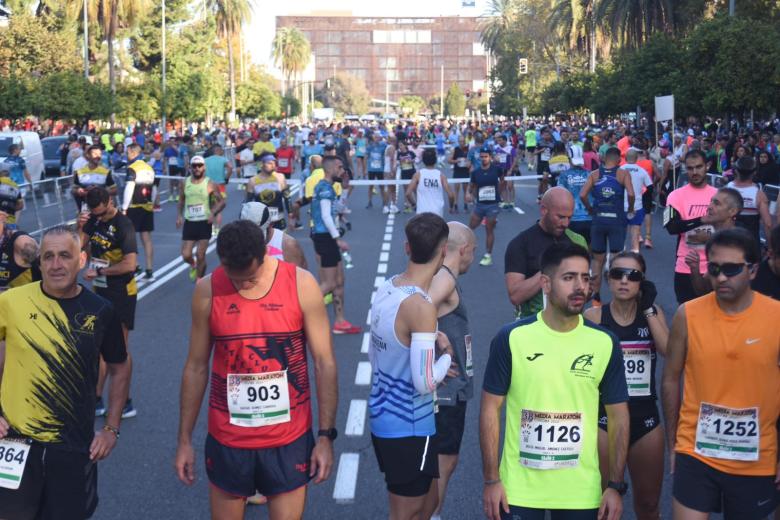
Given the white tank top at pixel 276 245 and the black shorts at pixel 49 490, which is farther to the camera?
the white tank top at pixel 276 245

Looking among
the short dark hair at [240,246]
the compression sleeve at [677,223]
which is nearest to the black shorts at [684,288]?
the compression sleeve at [677,223]

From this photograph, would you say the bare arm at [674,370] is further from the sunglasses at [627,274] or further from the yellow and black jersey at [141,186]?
the yellow and black jersey at [141,186]

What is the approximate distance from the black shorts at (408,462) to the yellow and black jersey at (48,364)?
131cm

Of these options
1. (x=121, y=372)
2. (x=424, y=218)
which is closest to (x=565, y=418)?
(x=424, y=218)

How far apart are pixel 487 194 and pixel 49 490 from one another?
43.1 ft

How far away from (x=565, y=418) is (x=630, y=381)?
131 cm

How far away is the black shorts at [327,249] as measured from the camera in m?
11.9

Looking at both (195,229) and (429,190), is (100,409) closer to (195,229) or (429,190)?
(195,229)

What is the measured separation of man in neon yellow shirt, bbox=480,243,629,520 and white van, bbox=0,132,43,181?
87.9 ft

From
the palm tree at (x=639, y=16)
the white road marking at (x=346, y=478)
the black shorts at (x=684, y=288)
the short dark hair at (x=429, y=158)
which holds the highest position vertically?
the palm tree at (x=639, y=16)

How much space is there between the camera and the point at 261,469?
459 centimetres

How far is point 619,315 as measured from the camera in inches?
218

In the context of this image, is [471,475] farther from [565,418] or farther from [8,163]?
[8,163]

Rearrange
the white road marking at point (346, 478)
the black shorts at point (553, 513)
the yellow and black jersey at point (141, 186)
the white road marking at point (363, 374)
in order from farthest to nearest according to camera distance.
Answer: the yellow and black jersey at point (141, 186) → the white road marking at point (363, 374) → the white road marking at point (346, 478) → the black shorts at point (553, 513)
